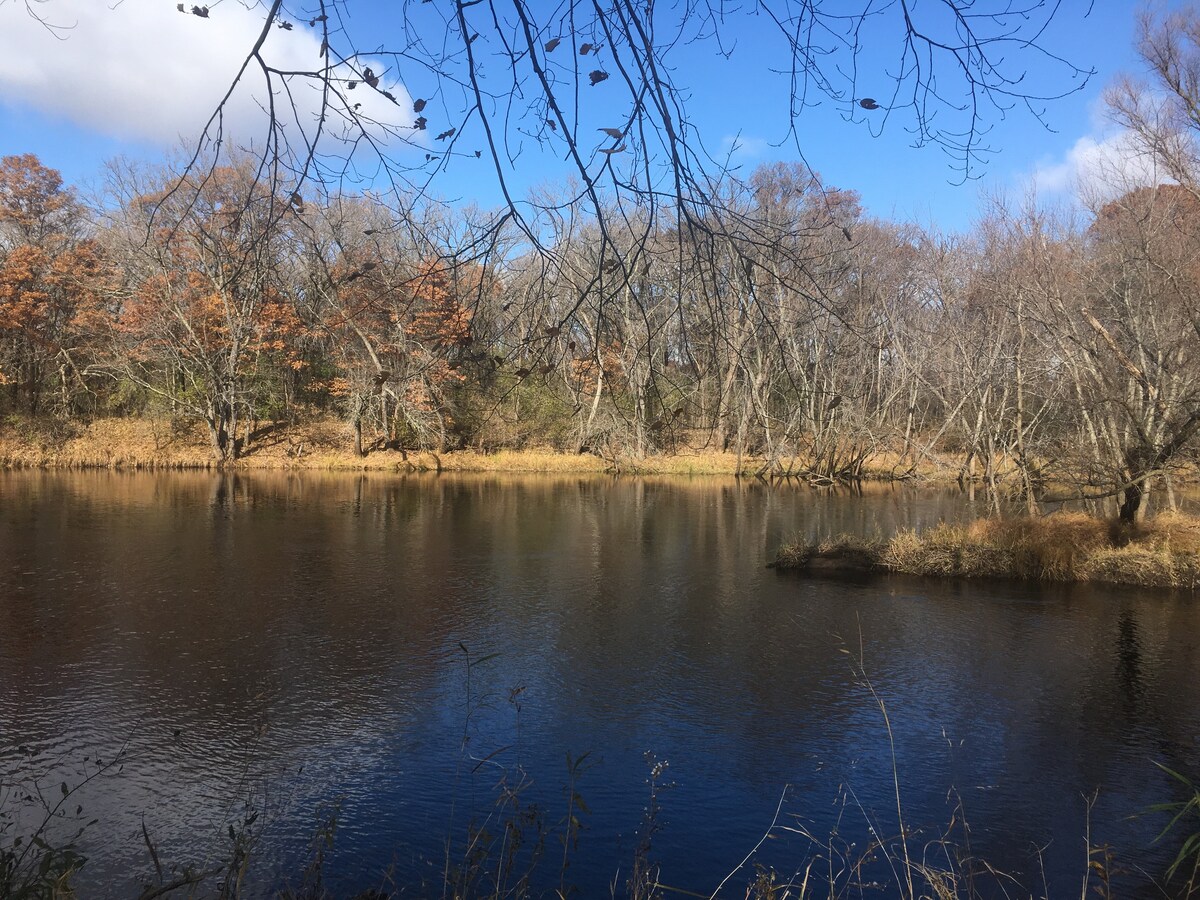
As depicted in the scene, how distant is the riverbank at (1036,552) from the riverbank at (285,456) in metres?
15.0

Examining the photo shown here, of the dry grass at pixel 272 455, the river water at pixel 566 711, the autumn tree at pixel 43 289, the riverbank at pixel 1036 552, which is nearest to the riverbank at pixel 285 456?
the dry grass at pixel 272 455

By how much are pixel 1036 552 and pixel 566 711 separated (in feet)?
38.9

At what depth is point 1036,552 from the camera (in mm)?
17156

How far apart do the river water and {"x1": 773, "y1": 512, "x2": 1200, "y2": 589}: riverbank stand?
2.42ft

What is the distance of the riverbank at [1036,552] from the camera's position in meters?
16.2

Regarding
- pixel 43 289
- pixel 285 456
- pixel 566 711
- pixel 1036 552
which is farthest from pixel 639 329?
pixel 43 289

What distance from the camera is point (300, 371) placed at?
3947cm

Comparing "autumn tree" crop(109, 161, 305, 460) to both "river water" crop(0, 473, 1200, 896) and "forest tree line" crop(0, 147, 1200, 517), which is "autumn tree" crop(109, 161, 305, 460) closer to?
"forest tree line" crop(0, 147, 1200, 517)

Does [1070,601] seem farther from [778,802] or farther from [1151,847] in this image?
[778,802]

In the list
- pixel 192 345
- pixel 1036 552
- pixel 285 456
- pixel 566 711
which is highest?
pixel 192 345

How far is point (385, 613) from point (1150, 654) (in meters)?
11.0

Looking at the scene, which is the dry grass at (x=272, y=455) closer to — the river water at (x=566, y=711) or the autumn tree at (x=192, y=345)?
the autumn tree at (x=192, y=345)

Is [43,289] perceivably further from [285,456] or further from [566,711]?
[566,711]

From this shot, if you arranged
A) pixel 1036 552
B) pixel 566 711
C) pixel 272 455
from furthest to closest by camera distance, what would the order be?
pixel 272 455, pixel 1036 552, pixel 566 711
